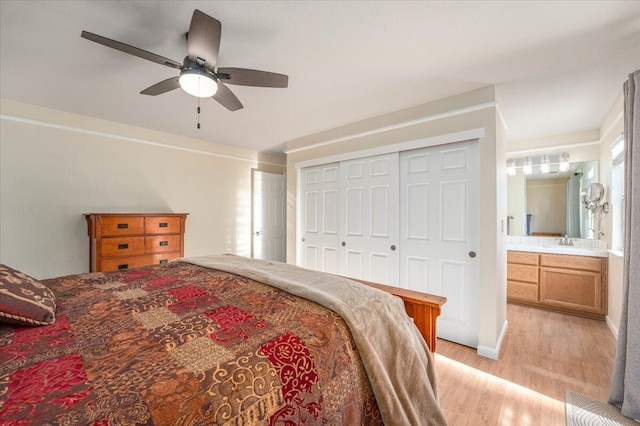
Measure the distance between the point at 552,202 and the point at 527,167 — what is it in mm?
598

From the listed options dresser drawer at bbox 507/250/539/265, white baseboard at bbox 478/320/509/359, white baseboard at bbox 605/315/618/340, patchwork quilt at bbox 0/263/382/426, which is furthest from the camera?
dresser drawer at bbox 507/250/539/265

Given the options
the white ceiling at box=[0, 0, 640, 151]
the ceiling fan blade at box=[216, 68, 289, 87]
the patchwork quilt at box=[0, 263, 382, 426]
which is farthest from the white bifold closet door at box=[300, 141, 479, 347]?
the patchwork quilt at box=[0, 263, 382, 426]

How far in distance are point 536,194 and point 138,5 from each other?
4.94m

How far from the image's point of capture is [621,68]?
2129mm

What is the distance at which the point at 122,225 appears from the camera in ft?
10.2

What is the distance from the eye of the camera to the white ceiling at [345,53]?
5.20 feet

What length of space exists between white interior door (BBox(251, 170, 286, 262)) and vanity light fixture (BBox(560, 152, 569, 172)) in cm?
436

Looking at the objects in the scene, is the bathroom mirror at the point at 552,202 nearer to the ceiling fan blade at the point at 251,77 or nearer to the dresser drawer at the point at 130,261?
the ceiling fan blade at the point at 251,77

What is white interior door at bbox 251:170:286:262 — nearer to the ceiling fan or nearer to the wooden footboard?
the ceiling fan

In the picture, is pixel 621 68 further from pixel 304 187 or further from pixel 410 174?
pixel 304 187

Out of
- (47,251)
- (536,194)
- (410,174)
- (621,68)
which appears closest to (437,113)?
(410,174)

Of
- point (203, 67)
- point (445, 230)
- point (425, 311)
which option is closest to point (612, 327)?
point (445, 230)

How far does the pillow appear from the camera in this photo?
3.33ft

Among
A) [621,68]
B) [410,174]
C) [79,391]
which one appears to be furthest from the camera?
[410,174]
